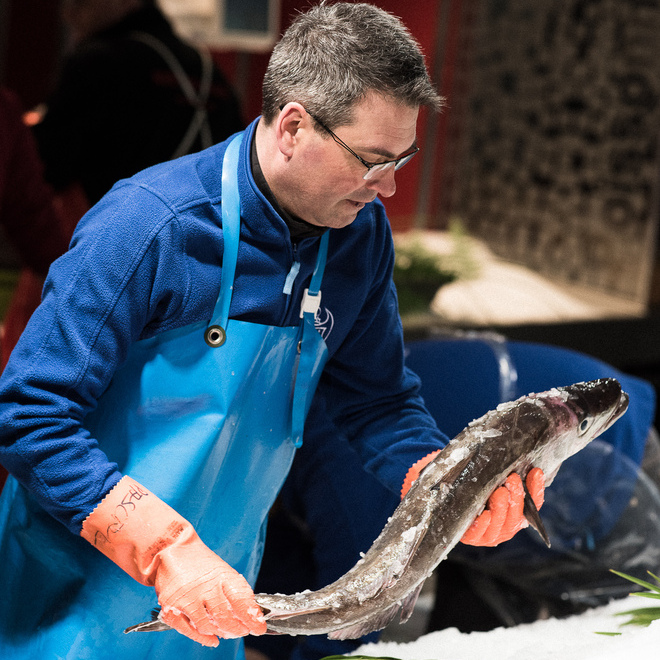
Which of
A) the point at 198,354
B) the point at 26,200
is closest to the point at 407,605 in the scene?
the point at 198,354

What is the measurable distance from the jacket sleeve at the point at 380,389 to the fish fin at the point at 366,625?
Result: 290mm

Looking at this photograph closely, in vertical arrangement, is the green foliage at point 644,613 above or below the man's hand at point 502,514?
below

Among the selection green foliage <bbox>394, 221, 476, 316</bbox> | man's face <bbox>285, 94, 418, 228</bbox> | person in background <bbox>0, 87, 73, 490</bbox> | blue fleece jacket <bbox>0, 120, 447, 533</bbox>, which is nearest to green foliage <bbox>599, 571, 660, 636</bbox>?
blue fleece jacket <bbox>0, 120, 447, 533</bbox>

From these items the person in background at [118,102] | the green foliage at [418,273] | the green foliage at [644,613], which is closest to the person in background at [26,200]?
the person in background at [118,102]

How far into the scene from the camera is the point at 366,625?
1319mm

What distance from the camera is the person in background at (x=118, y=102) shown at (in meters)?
2.35

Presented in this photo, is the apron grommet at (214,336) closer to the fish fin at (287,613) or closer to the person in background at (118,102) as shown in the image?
the fish fin at (287,613)

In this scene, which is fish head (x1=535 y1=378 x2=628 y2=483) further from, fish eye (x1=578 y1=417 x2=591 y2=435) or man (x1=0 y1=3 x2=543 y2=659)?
man (x1=0 y1=3 x2=543 y2=659)

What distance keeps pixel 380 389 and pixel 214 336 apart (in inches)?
17.1

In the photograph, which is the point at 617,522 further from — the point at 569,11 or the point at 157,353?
the point at 569,11

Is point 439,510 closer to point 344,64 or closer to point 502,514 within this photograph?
point 502,514

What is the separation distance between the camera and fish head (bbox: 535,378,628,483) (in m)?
1.43

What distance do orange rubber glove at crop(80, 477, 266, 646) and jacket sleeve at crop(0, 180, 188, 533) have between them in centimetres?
3

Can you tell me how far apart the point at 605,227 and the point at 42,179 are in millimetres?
3805
